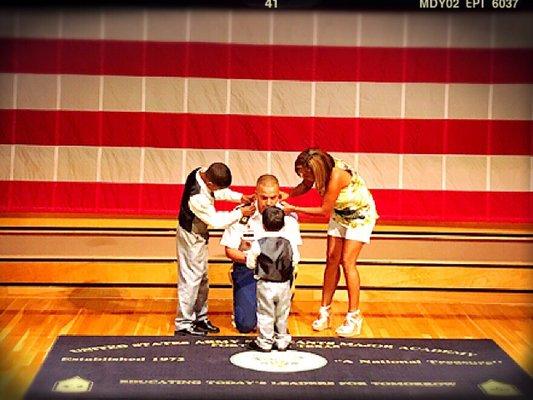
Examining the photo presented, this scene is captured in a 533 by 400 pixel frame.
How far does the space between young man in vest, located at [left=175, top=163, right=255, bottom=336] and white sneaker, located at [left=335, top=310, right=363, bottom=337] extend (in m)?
0.71

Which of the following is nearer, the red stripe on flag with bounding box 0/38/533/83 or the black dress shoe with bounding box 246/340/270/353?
the black dress shoe with bounding box 246/340/270/353

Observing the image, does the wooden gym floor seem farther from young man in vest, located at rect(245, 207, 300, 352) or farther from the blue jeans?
young man in vest, located at rect(245, 207, 300, 352)

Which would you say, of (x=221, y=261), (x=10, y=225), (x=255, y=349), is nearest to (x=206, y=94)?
(x=221, y=261)

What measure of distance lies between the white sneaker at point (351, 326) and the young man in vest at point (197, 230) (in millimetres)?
711

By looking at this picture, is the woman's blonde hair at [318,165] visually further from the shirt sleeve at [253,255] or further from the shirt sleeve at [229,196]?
the shirt sleeve at [253,255]

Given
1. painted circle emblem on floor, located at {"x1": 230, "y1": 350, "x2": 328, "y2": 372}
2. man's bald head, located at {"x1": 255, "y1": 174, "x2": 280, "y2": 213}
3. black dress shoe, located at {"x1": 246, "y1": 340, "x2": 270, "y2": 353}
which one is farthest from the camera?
man's bald head, located at {"x1": 255, "y1": 174, "x2": 280, "y2": 213}

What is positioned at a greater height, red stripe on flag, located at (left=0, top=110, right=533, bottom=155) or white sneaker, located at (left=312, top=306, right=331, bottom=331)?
red stripe on flag, located at (left=0, top=110, right=533, bottom=155)

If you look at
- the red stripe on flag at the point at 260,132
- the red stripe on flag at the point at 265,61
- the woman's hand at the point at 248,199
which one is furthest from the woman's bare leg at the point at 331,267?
the red stripe on flag at the point at 265,61

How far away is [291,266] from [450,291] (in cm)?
195

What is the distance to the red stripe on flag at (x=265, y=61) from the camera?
700 centimetres

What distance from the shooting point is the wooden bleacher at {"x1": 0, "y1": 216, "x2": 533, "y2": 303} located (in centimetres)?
709

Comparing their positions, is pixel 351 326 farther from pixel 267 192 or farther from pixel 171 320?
pixel 171 320

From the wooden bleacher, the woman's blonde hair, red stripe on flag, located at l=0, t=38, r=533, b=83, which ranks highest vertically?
red stripe on flag, located at l=0, t=38, r=533, b=83

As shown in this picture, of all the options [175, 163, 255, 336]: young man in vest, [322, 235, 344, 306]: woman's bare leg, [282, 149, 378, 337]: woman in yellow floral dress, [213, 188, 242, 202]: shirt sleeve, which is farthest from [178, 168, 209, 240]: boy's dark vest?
[322, 235, 344, 306]: woman's bare leg
